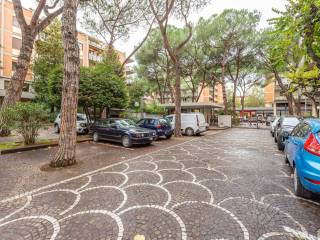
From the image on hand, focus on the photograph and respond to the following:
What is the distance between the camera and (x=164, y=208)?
313 cm

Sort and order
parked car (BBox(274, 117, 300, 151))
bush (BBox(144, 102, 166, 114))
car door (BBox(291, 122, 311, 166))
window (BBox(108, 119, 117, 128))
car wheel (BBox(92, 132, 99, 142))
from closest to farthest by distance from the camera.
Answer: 1. car door (BBox(291, 122, 311, 166))
2. parked car (BBox(274, 117, 300, 151))
3. window (BBox(108, 119, 117, 128))
4. car wheel (BBox(92, 132, 99, 142))
5. bush (BBox(144, 102, 166, 114))

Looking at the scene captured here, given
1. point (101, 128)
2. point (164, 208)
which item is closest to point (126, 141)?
point (101, 128)

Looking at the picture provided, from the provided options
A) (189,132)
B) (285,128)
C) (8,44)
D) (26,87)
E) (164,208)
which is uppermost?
(8,44)

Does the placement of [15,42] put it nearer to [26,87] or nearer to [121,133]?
[26,87]

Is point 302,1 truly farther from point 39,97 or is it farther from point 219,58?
point 39,97

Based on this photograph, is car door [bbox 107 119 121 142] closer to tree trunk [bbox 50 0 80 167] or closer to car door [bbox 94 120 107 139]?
car door [bbox 94 120 107 139]

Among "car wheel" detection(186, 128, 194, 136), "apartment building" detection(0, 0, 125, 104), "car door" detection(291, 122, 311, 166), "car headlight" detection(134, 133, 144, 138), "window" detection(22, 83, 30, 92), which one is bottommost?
"car wheel" detection(186, 128, 194, 136)

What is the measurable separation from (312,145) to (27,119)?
9.58 m

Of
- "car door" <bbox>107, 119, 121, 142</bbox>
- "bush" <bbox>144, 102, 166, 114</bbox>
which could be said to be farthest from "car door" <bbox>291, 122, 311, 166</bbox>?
"bush" <bbox>144, 102, 166, 114</bbox>

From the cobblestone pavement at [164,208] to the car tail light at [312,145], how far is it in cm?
99

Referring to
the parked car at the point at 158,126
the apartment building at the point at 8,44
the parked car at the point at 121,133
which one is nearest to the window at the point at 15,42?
the apartment building at the point at 8,44

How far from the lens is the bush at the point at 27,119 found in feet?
25.3

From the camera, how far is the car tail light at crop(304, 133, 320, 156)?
3.02 metres

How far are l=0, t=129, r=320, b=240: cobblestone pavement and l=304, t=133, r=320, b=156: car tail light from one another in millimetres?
990
